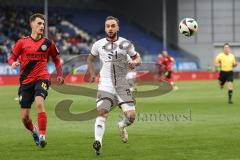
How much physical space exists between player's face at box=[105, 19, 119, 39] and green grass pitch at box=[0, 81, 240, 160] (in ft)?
6.87

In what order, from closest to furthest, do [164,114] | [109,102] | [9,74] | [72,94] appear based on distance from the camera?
[109,102]
[164,114]
[72,94]
[9,74]

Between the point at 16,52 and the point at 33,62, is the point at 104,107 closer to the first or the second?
the point at 33,62

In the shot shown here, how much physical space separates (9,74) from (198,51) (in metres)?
24.4

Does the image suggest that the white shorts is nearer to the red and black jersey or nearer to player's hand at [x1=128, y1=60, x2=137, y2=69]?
player's hand at [x1=128, y1=60, x2=137, y2=69]

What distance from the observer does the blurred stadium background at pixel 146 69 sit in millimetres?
12117

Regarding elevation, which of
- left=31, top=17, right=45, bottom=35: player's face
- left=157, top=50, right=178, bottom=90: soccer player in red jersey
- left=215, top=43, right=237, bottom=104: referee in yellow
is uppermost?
left=31, top=17, right=45, bottom=35: player's face

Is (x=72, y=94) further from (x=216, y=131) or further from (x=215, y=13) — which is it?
(x=215, y=13)

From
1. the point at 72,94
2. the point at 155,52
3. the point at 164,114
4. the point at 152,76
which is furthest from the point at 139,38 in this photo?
the point at 164,114

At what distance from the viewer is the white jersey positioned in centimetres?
1160

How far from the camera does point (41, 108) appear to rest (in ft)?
39.3

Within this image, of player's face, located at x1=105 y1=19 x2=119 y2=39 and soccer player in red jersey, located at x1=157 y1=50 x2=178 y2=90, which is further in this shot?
soccer player in red jersey, located at x1=157 y1=50 x2=178 y2=90

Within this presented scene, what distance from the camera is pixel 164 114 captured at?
66.2 ft

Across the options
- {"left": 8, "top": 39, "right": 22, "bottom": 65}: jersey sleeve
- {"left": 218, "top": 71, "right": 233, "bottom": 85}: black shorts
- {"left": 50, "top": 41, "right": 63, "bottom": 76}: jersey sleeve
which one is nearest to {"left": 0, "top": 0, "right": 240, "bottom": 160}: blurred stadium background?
{"left": 218, "top": 71, "right": 233, "bottom": 85}: black shorts

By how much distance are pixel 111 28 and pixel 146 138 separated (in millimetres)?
3284
